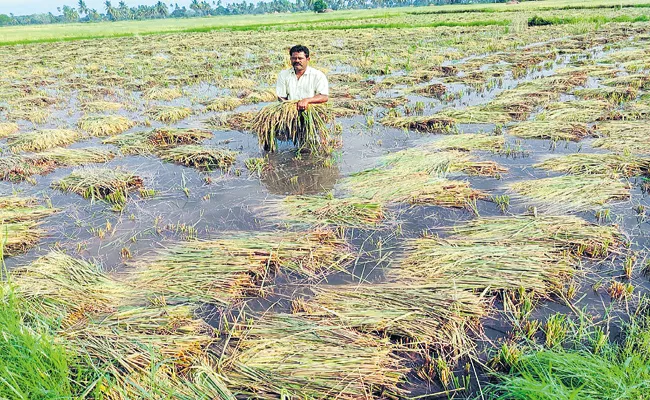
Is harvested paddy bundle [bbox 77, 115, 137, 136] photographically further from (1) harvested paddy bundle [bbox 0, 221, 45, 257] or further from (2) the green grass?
(2) the green grass

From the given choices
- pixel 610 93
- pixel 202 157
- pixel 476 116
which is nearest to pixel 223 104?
pixel 202 157

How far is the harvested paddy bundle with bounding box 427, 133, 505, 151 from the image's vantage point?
524 cm

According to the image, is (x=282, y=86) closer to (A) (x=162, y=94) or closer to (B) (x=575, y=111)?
(B) (x=575, y=111)

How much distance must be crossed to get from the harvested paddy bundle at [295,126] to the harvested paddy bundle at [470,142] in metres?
1.42

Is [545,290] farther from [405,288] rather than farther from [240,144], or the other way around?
[240,144]

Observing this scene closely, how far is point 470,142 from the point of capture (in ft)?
17.6

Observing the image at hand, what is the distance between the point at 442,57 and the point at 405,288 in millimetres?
12302

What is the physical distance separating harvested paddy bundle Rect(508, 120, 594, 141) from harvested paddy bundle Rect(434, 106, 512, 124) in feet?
1.75

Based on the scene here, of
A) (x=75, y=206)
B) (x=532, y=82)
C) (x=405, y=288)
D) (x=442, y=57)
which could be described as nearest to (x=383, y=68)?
(x=442, y=57)

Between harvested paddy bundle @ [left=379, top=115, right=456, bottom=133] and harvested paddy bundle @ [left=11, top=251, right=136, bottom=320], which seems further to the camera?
harvested paddy bundle @ [left=379, top=115, right=456, bottom=133]

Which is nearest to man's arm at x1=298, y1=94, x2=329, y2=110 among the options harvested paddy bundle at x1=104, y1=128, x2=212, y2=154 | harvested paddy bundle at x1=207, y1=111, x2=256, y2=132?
harvested paddy bundle at x1=207, y1=111, x2=256, y2=132

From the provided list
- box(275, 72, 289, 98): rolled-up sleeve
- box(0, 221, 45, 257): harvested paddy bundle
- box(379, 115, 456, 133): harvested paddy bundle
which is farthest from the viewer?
box(379, 115, 456, 133): harvested paddy bundle

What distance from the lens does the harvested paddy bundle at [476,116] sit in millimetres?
6410

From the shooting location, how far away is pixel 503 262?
110 inches
